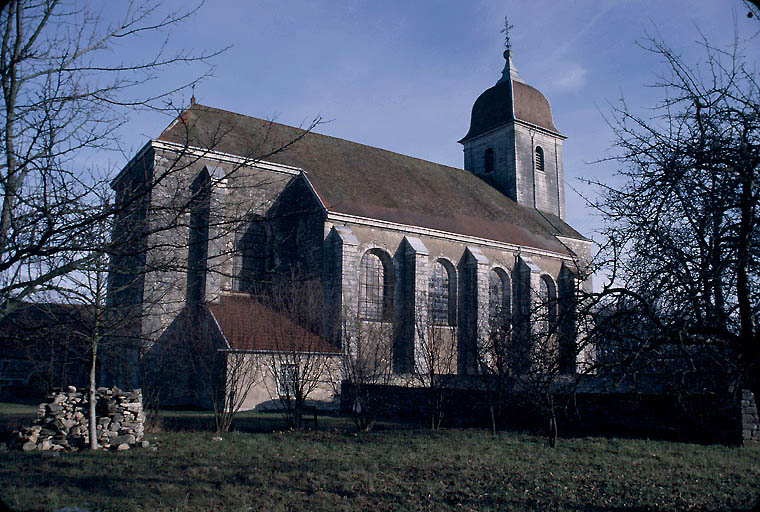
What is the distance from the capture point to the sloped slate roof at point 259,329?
15.4m

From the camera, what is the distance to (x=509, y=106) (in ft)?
116

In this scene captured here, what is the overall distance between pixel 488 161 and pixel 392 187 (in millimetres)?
11057

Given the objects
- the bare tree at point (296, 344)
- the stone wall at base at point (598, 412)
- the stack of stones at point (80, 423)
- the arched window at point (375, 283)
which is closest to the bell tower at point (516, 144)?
the arched window at point (375, 283)

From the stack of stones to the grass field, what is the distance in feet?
1.70

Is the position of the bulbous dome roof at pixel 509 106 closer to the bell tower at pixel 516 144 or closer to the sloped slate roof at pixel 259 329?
the bell tower at pixel 516 144

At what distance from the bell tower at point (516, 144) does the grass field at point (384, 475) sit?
78.1 feet

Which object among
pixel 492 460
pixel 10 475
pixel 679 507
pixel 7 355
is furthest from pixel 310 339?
pixel 7 355

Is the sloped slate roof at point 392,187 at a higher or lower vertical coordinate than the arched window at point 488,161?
lower

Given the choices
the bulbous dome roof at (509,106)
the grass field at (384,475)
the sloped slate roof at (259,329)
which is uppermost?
the bulbous dome roof at (509,106)

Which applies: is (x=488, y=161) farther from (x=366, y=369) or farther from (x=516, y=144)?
(x=366, y=369)

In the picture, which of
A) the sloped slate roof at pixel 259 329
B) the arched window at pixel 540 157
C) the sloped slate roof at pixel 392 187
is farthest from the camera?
the arched window at pixel 540 157

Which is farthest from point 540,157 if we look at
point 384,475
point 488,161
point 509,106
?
point 384,475

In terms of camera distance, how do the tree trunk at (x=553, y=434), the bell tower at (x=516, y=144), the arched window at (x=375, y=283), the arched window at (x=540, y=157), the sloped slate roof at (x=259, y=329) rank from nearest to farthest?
the tree trunk at (x=553, y=434) < the sloped slate roof at (x=259, y=329) < the arched window at (x=375, y=283) < the bell tower at (x=516, y=144) < the arched window at (x=540, y=157)

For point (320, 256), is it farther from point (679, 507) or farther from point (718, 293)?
point (718, 293)
